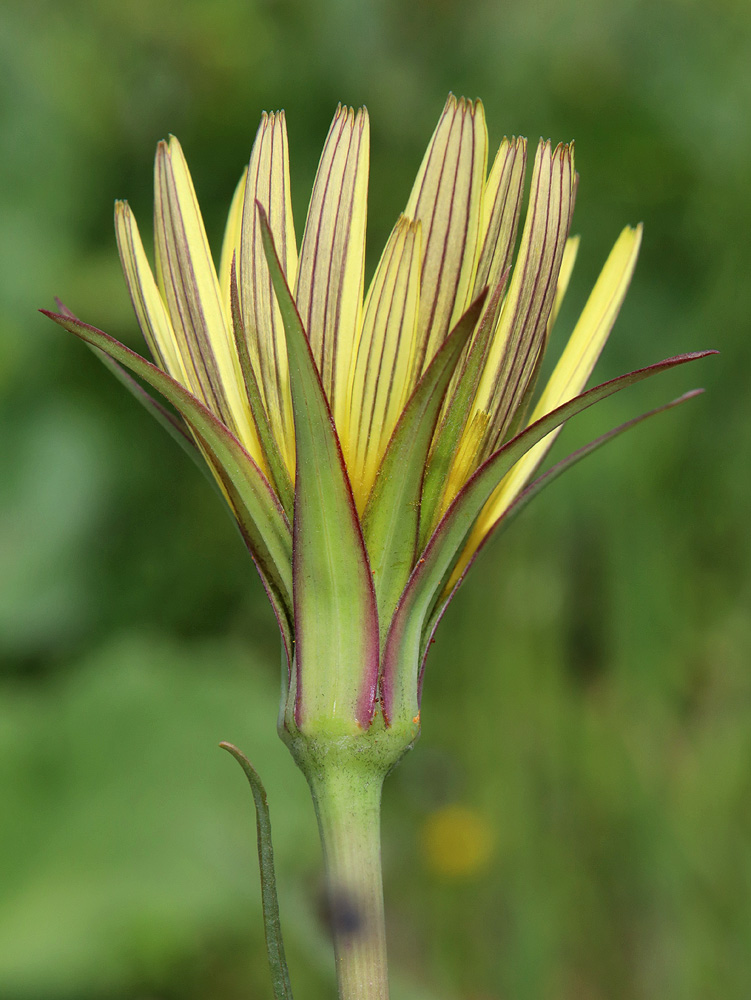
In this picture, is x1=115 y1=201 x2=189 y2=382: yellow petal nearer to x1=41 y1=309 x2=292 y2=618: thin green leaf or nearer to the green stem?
x1=41 y1=309 x2=292 y2=618: thin green leaf

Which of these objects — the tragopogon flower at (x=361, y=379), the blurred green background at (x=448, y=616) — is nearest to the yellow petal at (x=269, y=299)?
the tragopogon flower at (x=361, y=379)

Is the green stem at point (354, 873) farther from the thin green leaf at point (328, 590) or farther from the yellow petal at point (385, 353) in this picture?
the yellow petal at point (385, 353)

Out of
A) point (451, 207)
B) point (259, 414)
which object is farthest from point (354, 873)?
point (451, 207)

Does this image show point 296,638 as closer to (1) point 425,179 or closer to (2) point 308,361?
(2) point 308,361

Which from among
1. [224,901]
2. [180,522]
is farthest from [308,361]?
[180,522]

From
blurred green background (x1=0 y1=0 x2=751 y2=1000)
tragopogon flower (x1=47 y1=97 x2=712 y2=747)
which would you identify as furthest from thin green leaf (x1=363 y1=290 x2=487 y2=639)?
blurred green background (x1=0 y1=0 x2=751 y2=1000)

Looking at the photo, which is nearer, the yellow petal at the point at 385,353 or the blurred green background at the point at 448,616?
the yellow petal at the point at 385,353

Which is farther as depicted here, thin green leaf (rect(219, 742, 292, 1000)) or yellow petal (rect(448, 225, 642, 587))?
yellow petal (rect(448, 225, 642, 587))
